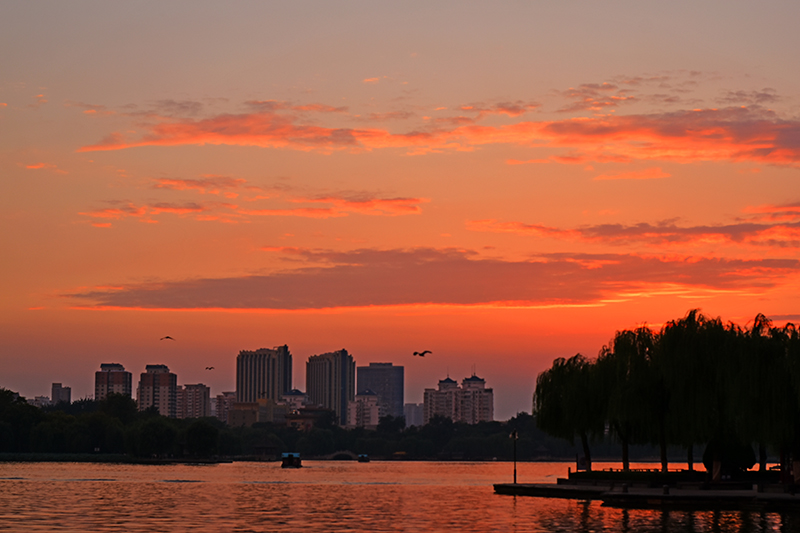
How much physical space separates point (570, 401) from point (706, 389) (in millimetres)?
13819

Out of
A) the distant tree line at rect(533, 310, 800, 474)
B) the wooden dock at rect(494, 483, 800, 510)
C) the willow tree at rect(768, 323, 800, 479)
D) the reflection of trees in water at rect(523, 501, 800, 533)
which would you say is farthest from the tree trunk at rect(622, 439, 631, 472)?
the willow tree at rect(768, 323, 800, 479)

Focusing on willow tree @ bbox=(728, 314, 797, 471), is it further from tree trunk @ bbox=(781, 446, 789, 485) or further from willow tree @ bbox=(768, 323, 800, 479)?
tree trunk @ bbox=(781, 446, 789, 485)

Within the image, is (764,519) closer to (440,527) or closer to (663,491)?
(663,491)

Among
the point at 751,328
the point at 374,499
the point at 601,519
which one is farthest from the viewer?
the point at 374,499

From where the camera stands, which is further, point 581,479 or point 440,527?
point 581,479

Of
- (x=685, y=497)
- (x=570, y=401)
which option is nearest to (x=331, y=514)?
(x=685, y=497)

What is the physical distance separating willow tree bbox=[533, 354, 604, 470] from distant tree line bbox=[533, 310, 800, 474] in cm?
29

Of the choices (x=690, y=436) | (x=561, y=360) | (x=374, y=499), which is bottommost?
(x=374, y=499)

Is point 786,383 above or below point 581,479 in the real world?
above

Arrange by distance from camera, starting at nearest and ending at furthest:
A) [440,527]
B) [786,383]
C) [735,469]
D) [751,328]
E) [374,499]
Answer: [440,527] → [786,383] → [751,328] → [735,469] → [374,499]

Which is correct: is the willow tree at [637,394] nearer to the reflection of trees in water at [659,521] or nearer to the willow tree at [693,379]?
the willow tree at [693,379]

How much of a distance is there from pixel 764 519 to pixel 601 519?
832 cm

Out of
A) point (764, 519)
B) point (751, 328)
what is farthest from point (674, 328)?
point (764, 519)

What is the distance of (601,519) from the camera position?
56.5 meters
